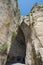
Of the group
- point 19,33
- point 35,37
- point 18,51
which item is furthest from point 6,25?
point 18,51

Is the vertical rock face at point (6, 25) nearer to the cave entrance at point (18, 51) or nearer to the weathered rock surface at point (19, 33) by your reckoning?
the weathered rock surface at point (19, 33)

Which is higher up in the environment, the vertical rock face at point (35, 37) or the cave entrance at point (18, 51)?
the vertical rock face at point (35, 37)

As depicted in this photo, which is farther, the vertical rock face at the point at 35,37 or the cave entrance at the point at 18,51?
the cave entrance at the point at 18,51

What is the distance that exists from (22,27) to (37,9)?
207cm

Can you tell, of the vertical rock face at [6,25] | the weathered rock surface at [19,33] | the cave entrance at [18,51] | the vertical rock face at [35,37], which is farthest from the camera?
the cave entrance at [18,51]

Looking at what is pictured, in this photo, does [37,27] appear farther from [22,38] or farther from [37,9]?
[22,38]

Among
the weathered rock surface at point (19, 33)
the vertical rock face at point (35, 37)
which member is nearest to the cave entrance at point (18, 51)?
the weathered rock surface at point (19, 33)

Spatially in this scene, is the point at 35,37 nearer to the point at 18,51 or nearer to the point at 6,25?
the point at 6,25

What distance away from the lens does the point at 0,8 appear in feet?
57.1

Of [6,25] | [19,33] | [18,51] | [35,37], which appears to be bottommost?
[18,51]

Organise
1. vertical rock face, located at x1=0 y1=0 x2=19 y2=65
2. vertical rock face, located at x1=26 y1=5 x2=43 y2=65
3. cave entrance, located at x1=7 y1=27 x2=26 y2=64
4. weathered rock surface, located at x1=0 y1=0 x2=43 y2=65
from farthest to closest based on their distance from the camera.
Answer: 1. cave entrance, located at x1=7 y1=27 x2=26 y2=64
2. vertical rock face, located at x1=0 y1=0 x2=19 y2=65
3. weathered rock surface, located at x1=0 y1=0 x2=43 y2=65
4. vertical rock face, located at x1=26 y1=5 x2=43 y2=65

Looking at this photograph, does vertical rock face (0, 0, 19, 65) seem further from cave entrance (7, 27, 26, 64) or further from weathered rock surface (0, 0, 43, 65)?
cave entrance (7, 27, 26, 64)

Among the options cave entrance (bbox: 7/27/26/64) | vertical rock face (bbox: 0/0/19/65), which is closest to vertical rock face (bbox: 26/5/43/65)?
vertical rock face (bbox: 0/0/19/65)

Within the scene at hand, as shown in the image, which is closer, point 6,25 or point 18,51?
point 6,25
